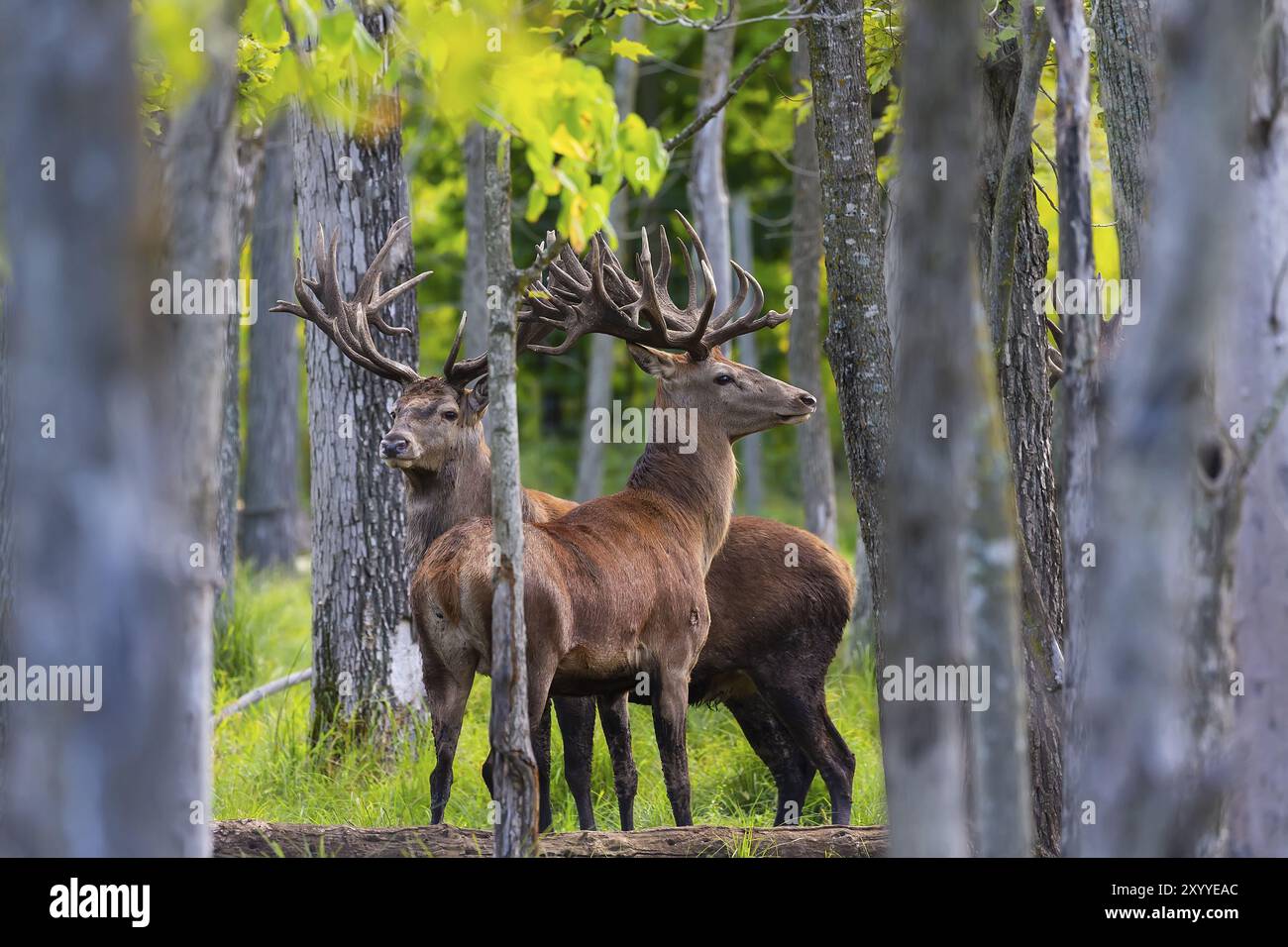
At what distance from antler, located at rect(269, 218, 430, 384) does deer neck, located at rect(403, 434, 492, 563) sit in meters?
0.47

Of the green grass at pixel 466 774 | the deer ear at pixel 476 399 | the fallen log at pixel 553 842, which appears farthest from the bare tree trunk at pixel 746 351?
the fallen log at pixel 553 842

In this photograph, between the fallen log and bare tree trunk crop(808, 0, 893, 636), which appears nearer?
the fallen log

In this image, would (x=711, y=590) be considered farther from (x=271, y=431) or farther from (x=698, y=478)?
(x=271, y=431)

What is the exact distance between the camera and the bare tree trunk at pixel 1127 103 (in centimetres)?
570

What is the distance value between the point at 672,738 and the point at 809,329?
4449 millimetres

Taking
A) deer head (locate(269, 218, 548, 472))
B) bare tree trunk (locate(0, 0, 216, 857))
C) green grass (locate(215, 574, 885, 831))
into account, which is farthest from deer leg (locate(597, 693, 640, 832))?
bare tree trunk (locate(0, 0, 216, 857))

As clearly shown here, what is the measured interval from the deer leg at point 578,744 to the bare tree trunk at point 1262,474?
364cm

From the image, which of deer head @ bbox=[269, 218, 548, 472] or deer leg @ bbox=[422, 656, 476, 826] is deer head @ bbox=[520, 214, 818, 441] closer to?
deer head @ bbox=[269, 218, 548, 472]

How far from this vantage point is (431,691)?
6352 millimetres

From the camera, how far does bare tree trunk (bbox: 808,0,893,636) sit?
5684mm

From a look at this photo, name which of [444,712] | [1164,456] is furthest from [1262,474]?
[444,712]

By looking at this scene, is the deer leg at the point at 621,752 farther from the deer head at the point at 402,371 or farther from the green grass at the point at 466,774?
the deer head at the point at 402,371

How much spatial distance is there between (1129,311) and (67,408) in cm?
381
